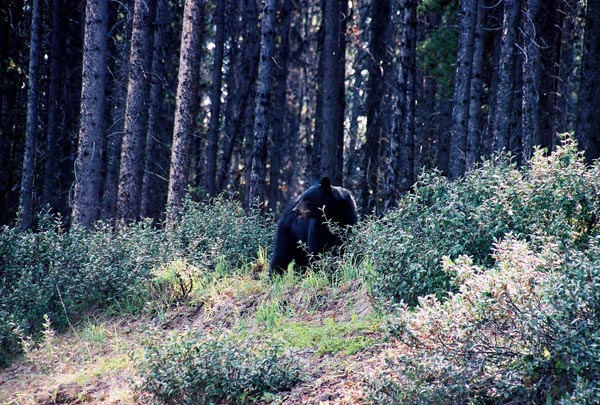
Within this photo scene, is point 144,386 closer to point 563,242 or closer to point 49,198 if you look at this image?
point 563,242

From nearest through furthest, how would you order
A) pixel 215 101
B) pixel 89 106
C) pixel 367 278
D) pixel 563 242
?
pixel 563 242 → pixel 367 278 → pixel 89 106 → pixel 215 101

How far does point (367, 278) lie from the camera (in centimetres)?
752

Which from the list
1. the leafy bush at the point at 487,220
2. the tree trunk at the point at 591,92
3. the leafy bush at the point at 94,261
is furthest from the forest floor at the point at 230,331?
the tree trunk at the point at 591,92

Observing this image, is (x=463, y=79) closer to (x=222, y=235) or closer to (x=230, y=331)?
(x=222, y=235)

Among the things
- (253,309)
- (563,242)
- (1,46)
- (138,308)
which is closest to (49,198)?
(1,46)

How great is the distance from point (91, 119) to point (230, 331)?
27.9 feet

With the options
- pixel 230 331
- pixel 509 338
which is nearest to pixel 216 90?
pixel 230 331

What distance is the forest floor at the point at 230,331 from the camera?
20.0 ft

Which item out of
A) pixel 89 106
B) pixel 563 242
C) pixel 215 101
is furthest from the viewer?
pixel 215 101

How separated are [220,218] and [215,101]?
10.6 metres

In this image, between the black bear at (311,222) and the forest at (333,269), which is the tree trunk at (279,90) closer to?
the forest at (333,269)

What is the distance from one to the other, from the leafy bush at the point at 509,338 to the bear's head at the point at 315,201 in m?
4.85

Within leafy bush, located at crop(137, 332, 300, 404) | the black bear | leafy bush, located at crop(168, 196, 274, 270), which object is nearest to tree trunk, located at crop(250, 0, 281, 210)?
leafy bush, located at crop(168, 196, 274, 270)

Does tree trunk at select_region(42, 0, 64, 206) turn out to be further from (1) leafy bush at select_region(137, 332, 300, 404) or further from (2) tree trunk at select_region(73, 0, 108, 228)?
(1) leafy bush at select_region(137, 332, 300, 404)
